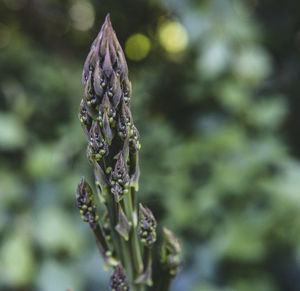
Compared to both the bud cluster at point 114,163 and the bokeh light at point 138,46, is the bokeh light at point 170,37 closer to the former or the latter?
the bokeh light at point 138,46

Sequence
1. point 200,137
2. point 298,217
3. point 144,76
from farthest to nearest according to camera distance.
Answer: point 144,76 < point 200,137 < point 298,217

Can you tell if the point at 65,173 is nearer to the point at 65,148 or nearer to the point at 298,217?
the point at 65,148

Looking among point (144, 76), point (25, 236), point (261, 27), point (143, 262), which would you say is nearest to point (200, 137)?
point (144, 76)

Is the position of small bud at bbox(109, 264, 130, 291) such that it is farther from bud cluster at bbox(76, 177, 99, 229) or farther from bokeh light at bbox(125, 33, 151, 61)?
bokeh light at bbox(125, 33, 151, 61)

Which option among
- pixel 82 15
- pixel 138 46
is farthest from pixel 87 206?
pixel 82 15

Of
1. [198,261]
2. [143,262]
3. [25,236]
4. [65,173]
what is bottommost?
[143,262]

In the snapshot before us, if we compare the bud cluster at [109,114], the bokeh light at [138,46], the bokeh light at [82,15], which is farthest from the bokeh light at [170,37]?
the bud cluster at [109,114]
